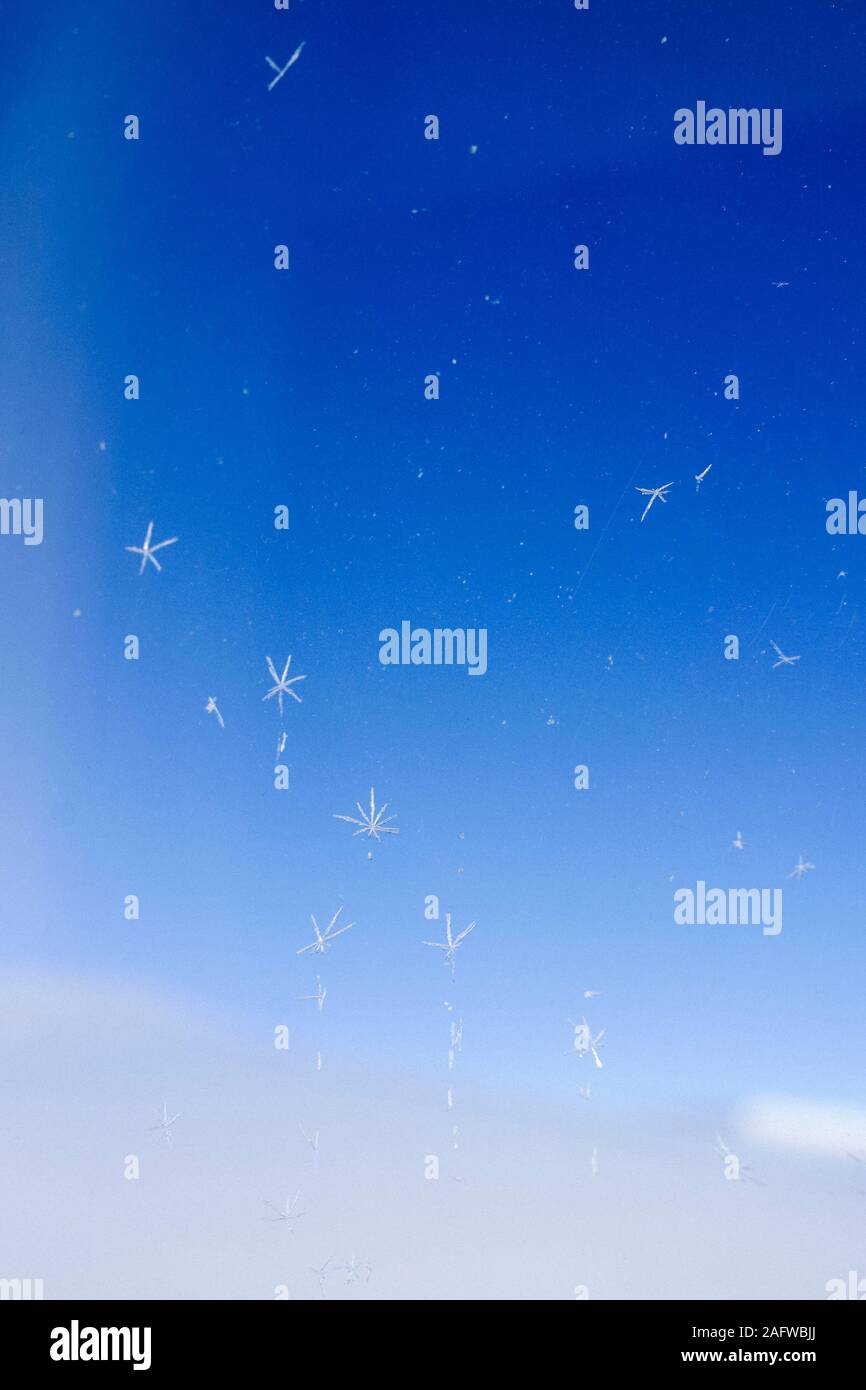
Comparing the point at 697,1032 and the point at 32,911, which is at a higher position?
the point at 32,911

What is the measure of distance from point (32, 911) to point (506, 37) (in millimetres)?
1061

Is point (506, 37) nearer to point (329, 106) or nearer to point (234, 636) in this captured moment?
point (329, 106)

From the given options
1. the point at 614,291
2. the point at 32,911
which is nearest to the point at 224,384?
the point at 614,291

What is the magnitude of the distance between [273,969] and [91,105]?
3.09 feet

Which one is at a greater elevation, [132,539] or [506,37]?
[506,37]

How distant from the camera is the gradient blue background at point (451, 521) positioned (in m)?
1.59

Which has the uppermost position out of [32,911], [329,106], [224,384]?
[329,106]

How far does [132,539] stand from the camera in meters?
1.59

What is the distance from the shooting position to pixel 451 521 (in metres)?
1.60

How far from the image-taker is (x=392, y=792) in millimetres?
1604

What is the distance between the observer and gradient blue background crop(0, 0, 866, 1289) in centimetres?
159

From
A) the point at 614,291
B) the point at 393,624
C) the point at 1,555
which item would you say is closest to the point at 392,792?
the point at 393,624
